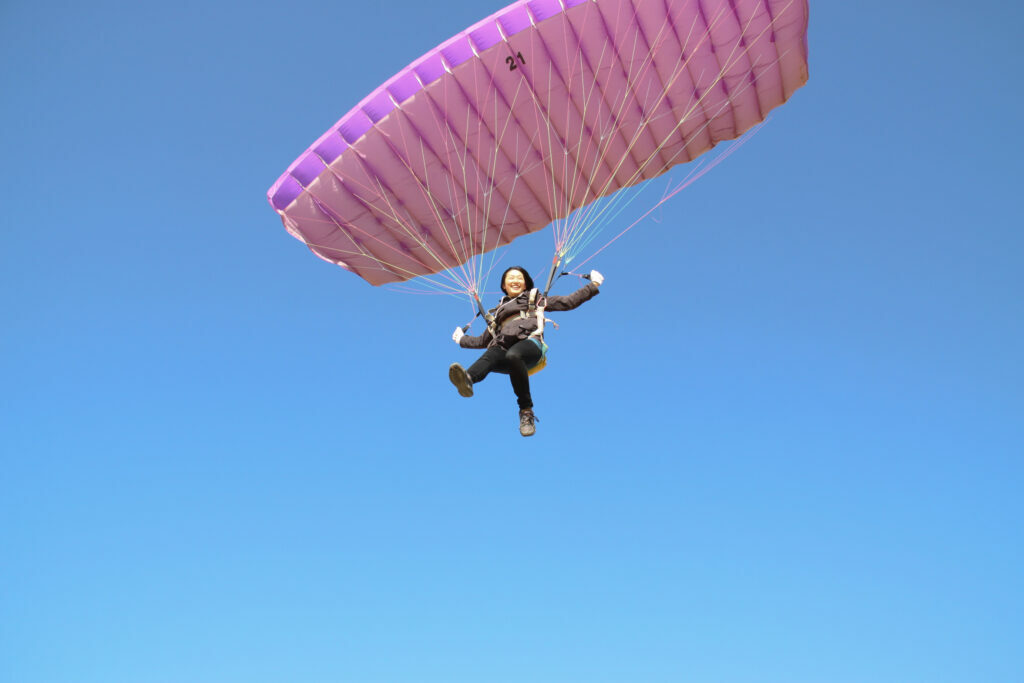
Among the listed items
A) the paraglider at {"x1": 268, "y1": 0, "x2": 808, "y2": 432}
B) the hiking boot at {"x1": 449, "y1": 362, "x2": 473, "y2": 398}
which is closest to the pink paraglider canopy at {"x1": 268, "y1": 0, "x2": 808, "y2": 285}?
the paraglider at {"x1": 268, "y1": 0, "x2": 808, "y2": 432}

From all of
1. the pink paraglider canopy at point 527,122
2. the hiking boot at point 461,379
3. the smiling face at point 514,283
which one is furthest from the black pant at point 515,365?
the pink paraglider canopy at point 527,122

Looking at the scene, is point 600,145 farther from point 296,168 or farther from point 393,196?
point 296,168

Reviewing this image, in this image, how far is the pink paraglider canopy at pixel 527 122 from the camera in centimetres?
978

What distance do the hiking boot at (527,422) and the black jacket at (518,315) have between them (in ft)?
2.50

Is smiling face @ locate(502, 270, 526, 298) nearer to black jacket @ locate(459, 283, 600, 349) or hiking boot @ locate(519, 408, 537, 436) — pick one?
black jacket @ locate(459, 283, 600, 349)

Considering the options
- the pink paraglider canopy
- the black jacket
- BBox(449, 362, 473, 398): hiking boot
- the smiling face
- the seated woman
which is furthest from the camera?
the pink paraglider canopy

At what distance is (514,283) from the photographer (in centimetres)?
973

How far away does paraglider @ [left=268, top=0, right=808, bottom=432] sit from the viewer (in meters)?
9.77

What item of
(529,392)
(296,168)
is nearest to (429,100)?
(296,168)

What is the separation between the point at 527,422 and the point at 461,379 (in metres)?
0.89

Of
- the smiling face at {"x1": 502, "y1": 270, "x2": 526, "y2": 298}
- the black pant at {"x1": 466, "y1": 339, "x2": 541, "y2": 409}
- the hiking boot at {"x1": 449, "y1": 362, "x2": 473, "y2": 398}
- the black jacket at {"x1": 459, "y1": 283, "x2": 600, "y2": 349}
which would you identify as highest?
the smiling face at {"x1": 502, "y1": 270, "x2": 526, "y2": 298}

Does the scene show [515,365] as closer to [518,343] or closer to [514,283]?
[518,343]

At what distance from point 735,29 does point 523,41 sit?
8.66 ft

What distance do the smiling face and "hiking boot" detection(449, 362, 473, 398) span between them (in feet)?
4.58
